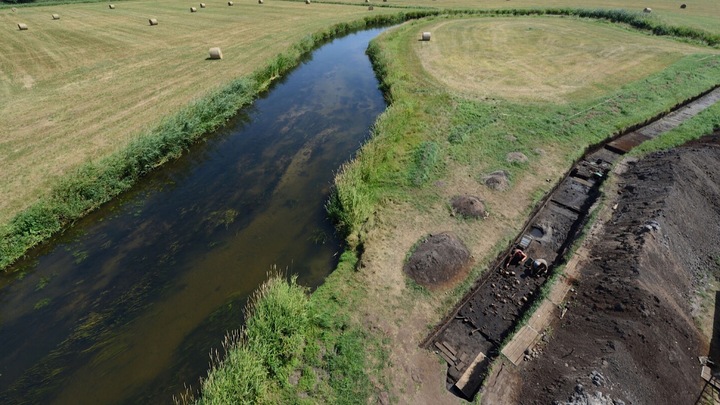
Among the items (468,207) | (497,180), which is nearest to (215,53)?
(497,180)

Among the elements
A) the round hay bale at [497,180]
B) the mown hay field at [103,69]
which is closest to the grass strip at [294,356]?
the round hay bale at [497,180]

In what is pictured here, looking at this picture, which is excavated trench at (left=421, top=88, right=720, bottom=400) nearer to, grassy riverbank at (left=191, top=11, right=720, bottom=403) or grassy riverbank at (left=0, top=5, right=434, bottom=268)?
grassy riverbank at (left=191, top=11, right=720, bottom=403)

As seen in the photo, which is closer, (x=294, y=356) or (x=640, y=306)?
(x=294, y=356)

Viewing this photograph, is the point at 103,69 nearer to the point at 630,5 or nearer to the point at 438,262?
the point at 438,262

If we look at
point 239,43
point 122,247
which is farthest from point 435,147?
point 239,43

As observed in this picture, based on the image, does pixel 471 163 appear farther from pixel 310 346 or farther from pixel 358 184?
pixel 310 346

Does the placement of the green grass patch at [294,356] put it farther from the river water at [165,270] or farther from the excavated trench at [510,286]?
the excavated trench at [510,286]
